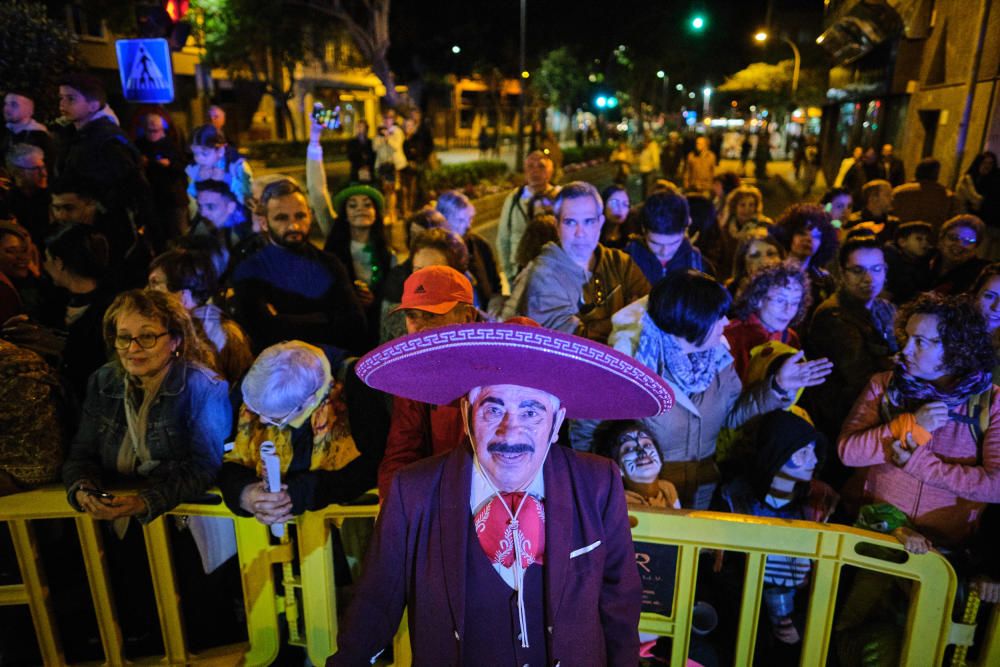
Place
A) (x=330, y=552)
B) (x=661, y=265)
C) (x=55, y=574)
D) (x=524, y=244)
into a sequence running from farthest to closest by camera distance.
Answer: (x=524, y=244)
(x=661, y=265)
(x=55, y=574)
(x=330, y=552)

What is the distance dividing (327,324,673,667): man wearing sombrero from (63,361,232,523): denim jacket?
1180 mm

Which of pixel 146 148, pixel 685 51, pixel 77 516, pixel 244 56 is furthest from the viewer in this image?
pixel 685 51

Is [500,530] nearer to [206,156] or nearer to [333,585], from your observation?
[333,585]

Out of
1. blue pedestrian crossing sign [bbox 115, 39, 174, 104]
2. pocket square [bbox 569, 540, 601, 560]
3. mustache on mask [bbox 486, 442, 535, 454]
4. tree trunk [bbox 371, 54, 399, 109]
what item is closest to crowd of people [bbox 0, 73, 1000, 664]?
mustache on mask [bbox 486, 442, 535, 454]

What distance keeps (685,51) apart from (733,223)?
1505 inches

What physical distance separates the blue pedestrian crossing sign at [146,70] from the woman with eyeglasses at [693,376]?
24.7ft

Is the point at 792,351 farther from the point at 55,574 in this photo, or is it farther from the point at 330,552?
the point at 55,574

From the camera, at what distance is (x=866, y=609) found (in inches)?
113

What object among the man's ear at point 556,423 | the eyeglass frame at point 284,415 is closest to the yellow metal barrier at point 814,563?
the man's ear at point 556,423

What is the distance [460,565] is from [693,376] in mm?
1480

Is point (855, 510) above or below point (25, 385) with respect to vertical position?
below

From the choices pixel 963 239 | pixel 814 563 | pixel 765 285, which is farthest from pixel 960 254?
pixel 814 563

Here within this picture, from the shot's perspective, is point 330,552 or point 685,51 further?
point 685,51

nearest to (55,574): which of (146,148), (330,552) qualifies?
(330,552)
